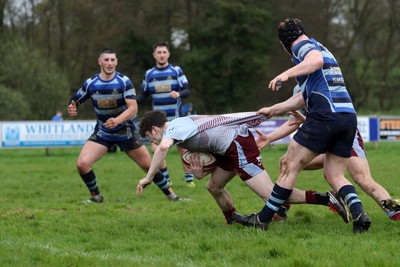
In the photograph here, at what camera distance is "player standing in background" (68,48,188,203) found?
33.9ft

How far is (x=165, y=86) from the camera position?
13.0m

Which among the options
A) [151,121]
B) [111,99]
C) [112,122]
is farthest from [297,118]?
[111,99]

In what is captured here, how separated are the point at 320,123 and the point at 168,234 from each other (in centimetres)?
182

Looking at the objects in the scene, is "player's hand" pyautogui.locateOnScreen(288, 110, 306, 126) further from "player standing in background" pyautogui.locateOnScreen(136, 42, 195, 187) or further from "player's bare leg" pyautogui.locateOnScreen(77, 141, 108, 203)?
"player standing in background" pyautogui.locateOnScreen(136, 42, 195, 187)

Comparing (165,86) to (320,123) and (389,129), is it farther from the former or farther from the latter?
(389,129)

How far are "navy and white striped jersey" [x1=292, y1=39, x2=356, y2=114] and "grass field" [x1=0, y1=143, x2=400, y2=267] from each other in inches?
46.3

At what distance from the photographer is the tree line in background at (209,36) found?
45156mm

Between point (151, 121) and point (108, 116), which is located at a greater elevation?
point (151, 121)

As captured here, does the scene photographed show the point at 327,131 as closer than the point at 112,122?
Yes

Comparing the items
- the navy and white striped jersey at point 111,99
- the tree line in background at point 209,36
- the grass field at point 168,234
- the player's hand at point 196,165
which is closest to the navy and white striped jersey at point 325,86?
the grass field at point 168,234

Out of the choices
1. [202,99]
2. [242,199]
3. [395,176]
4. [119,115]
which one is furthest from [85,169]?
[202,99]

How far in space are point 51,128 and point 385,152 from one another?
10.5m

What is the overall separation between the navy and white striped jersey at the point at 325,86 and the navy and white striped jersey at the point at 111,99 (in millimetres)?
4252

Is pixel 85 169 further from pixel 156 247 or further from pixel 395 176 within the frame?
pixel 395 176
